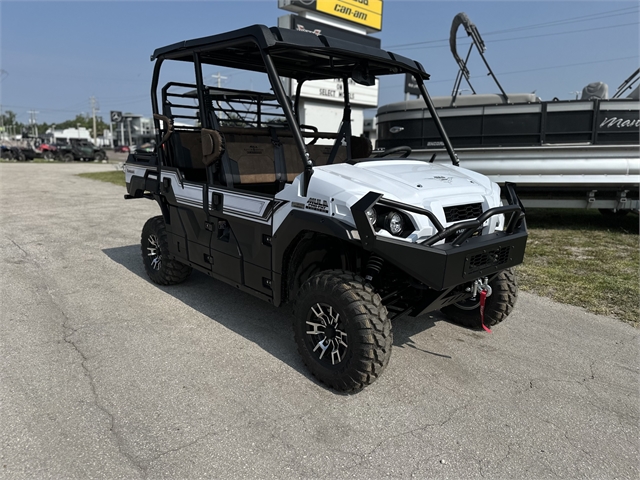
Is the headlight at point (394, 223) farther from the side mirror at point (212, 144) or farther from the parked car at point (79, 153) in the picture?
the parked car at point (79, 153)

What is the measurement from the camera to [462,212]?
3188 mm

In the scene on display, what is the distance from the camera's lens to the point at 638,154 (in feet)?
24.7

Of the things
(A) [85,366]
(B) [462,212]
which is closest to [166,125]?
(A) [85,366]

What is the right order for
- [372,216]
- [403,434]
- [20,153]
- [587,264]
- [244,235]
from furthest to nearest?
[20,153] < [587,264] < [244,235] < [372,216] < [403,434]

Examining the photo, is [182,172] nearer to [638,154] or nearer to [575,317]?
[575,317]

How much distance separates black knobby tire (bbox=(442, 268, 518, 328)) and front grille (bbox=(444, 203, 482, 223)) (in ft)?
2.46

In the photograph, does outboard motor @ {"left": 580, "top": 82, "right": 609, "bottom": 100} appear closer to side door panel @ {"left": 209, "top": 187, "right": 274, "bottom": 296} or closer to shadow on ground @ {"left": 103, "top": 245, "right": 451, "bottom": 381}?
shadow on ground @ {"left": 103, "top": 245, "right": 451, "bottom": 381}

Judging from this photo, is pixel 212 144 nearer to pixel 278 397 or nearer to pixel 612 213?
pixel 278 397

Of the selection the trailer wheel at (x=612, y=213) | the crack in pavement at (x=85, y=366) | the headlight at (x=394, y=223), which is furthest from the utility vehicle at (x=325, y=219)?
the trailer wheel at (x=612, y=213)

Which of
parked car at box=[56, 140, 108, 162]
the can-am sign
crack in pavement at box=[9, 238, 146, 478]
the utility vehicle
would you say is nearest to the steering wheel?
the utility vehicle

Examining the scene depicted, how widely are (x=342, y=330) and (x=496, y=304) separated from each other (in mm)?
1559

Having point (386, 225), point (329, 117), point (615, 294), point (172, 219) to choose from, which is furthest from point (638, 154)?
point (329, 117)

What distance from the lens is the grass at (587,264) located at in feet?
16.2

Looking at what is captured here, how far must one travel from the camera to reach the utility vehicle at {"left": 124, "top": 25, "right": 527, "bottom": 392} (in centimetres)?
290
